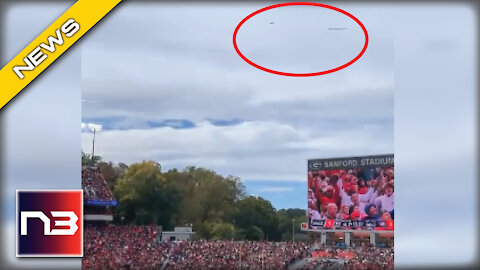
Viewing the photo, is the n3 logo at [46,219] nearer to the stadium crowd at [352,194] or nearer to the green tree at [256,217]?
the green tree at [256,217]

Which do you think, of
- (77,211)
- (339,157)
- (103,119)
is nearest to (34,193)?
(77,211)

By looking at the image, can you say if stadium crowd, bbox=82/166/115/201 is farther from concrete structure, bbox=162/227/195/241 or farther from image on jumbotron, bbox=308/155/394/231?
image on jumbotron, bbox=308/155/394/231

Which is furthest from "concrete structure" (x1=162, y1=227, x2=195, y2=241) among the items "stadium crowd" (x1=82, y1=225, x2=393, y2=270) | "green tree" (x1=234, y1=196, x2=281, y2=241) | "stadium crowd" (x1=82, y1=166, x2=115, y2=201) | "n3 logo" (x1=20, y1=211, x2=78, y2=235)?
"n3 logo" (x1=20, y1=211, x2=78, y2=235)

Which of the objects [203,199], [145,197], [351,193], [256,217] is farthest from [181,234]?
[351,193]

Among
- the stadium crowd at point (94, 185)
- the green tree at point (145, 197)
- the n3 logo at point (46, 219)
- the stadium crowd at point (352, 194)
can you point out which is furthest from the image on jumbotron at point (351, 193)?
the n3 logo at point (46, 219)

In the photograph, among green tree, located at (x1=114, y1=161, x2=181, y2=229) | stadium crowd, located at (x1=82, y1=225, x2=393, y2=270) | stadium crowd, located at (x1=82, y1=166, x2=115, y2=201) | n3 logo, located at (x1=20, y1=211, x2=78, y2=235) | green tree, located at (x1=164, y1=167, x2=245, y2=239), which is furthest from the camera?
stadium crowd, located at (x1=82, y1=225, x2=393, y2=270)

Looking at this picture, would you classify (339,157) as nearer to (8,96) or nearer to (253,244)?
(253,244)
